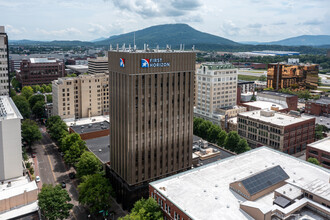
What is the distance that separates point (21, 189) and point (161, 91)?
1886 inches

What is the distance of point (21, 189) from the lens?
3113 inches

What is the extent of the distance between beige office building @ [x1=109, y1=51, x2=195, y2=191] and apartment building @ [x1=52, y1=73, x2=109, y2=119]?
7469 cm

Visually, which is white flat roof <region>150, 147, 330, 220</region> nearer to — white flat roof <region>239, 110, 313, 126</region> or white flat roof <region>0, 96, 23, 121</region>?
white flat roof <region>239, 110, 313, 126</region>

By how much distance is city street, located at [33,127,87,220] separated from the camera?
3428 inches

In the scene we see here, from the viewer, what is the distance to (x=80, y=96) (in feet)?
520

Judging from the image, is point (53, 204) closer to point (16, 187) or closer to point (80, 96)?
point (16, 187)

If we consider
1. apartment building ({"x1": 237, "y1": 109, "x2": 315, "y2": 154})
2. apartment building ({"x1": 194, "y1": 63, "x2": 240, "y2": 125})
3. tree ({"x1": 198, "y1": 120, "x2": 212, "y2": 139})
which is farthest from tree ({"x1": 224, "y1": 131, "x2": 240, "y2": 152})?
apartment building ({"x1": 194, "y1": 63, "x2": 240, "y2": 125})

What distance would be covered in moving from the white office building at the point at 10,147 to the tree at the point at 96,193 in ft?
86.8

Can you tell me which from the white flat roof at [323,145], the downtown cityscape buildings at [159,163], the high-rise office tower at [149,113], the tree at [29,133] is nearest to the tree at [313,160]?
the downtown cityscape buildings at [159,163]

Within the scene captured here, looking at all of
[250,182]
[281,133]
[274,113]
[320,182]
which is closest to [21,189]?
[250,182]

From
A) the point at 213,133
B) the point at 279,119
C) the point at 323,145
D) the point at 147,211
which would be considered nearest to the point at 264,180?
the point at 147,211

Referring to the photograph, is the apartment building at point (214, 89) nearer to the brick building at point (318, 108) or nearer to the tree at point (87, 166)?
the brick building at point (318, 108)

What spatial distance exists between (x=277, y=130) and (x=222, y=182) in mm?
64189

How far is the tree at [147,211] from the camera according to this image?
61225 mm
